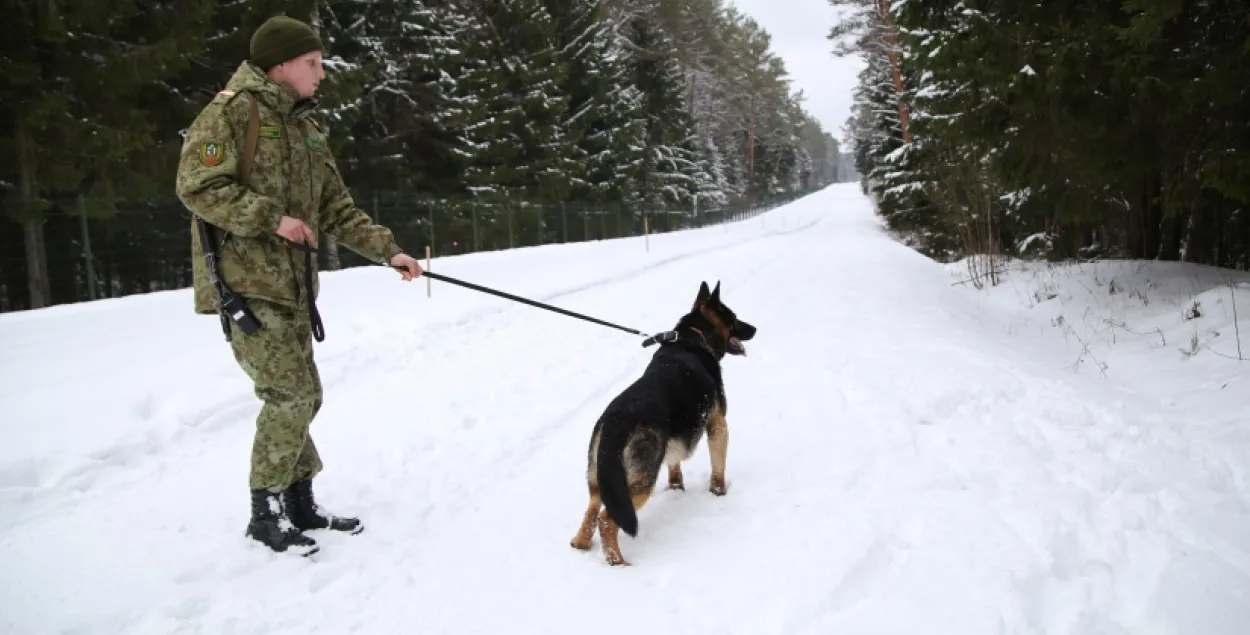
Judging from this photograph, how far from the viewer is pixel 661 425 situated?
3.18 m

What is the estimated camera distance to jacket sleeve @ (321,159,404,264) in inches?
136

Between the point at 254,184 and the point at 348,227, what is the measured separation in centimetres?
64

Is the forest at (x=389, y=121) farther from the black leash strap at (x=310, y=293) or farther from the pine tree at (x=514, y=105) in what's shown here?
the black leash strap at (x=310, y=293)

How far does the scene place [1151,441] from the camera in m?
4.05

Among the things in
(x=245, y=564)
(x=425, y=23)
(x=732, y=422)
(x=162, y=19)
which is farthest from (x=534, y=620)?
(x=425, y=23)

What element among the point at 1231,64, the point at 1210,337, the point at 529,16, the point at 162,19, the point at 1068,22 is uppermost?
the point at 529,16

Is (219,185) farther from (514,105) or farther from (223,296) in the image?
(514,105)

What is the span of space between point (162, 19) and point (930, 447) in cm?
1432

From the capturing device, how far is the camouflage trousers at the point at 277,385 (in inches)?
115

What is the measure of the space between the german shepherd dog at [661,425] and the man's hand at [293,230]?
5.15 ft

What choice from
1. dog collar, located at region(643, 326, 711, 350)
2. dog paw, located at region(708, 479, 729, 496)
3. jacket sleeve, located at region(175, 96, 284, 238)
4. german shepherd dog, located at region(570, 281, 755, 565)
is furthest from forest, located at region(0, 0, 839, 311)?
dog paw, located at region(708, 479, 729, 496)

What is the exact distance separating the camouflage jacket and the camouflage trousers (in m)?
0.12

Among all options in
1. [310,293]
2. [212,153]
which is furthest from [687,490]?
[212,153]

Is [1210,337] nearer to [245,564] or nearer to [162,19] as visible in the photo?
[245,564]
